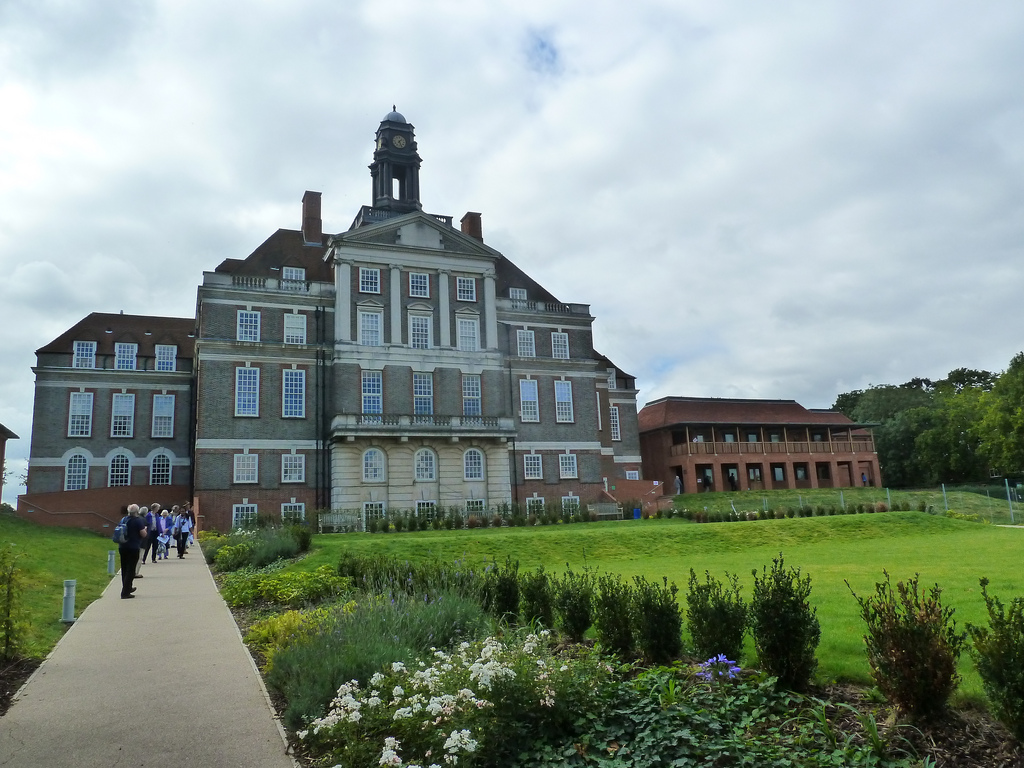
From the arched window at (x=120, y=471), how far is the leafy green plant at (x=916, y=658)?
163 ft

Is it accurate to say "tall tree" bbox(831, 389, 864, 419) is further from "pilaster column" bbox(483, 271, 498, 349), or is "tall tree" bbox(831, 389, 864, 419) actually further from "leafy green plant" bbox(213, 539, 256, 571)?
"leafy green plant" bbox(213, 539, 256, 571)

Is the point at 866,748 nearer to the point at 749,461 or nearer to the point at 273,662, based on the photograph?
the point at 273,662

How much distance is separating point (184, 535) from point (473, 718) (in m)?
24.5

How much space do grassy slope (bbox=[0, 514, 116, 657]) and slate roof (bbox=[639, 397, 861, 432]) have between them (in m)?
40.9

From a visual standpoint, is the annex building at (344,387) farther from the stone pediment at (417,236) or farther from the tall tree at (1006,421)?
the tall tree at (1006,421)

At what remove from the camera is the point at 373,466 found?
135ft

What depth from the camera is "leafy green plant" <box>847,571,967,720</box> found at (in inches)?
232

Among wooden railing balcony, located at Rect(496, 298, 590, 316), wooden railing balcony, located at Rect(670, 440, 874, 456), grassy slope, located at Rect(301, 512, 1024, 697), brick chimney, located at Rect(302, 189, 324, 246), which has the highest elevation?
brick chimney, located at Rect(302, 189, 324, 246)

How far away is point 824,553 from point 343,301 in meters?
29.5

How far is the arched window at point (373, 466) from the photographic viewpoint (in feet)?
134

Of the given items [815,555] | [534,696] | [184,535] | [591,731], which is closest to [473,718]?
[534,696]

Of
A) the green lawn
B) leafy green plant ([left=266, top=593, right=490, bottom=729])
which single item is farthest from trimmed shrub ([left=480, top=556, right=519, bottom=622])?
the green lawn

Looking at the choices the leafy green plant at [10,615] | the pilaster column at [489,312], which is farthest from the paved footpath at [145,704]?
the pilaster column at [489,312]

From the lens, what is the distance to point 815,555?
21.1 meters
